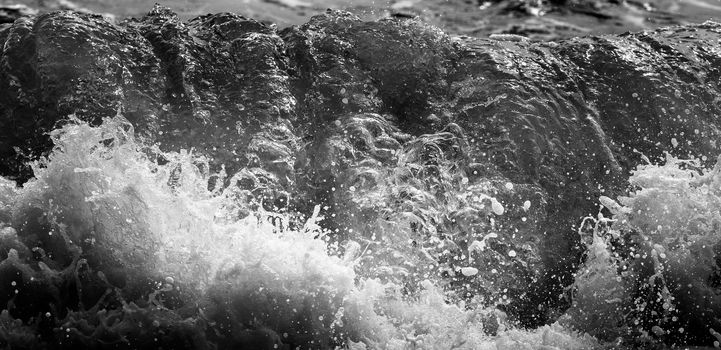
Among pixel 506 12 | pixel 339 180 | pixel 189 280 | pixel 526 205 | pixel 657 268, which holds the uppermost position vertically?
pixel 189 280

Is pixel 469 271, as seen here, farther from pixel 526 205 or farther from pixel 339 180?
pixel 339 180

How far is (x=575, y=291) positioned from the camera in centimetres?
381

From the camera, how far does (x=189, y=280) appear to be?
3150 mm

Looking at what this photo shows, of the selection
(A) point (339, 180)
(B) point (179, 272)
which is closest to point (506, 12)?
(A) point (339, 180)

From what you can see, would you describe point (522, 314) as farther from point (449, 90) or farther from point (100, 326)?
point (100, 326)

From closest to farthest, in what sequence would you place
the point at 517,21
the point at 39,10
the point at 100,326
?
the point at 100,326
the point at 39,10
the point at 517,21

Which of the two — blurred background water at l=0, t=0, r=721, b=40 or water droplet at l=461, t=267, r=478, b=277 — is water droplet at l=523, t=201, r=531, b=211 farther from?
blurred background water at l=0, t=0, r=721, b=40

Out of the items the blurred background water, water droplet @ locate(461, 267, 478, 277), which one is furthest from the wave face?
the blurred background water

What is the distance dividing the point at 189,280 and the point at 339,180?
1025 mm

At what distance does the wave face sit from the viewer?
317 centimetres

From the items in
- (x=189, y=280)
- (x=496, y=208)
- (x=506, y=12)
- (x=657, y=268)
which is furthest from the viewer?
(x=506, y=12)

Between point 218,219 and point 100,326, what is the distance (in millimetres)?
673

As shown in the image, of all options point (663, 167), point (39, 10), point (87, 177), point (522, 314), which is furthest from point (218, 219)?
point (39, 10)

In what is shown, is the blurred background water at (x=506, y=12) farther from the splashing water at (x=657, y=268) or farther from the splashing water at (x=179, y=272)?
the splashing water at (x=179, y=272)
